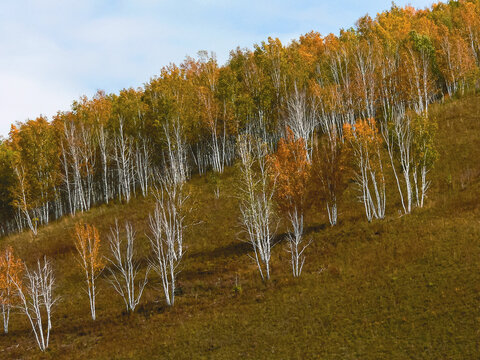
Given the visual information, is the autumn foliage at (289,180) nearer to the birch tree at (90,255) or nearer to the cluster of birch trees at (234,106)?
the cluster of birch trees at (234,106)

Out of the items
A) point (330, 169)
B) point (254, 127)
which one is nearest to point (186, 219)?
point (330, 169)

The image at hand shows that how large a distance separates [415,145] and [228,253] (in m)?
23.1

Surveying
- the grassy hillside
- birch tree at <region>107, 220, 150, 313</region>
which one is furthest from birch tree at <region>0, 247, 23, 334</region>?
A: birch tree at <region>107, 220, 150, 313</region>

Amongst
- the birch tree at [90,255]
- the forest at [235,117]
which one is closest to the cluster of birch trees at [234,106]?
the forest at [235,117]

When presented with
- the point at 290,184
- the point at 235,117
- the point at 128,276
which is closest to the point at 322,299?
the point at 290,184

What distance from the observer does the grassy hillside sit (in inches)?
768

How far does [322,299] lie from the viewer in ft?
81.0

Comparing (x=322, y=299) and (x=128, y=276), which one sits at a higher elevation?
(x=128, y=276)

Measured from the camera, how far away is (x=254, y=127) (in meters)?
65.6

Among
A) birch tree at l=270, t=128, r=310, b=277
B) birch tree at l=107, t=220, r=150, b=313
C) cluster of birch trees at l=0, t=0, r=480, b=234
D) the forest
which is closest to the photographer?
birch tree at l=107, t=220, r=150, b=313

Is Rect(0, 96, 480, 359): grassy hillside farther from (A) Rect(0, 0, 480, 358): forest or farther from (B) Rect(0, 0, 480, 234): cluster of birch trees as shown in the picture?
(B) Rect(0, 0, 480, 234): cluster of birch trees

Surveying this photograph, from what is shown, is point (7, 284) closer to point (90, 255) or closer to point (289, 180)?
point (90, 255)

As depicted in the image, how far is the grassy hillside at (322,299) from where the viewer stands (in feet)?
64.0

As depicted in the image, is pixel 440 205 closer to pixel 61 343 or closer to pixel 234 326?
pixel 234 326
